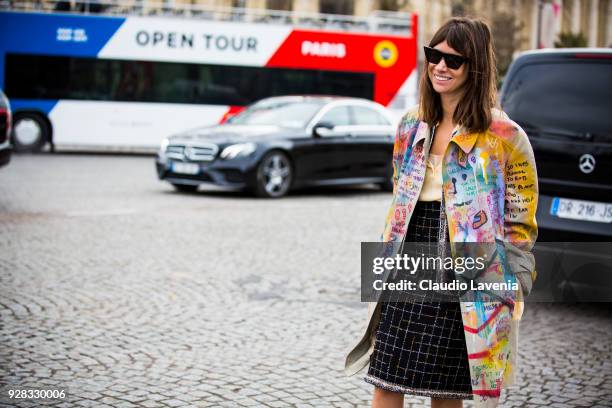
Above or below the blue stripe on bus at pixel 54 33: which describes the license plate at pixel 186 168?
below

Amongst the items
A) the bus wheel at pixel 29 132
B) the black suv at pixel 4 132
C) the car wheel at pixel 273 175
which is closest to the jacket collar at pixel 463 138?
the black suv at pixel 4 132

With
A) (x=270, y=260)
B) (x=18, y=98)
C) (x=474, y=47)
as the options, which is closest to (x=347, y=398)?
(x=474, y=47)

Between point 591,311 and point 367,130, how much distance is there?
858 centimetres

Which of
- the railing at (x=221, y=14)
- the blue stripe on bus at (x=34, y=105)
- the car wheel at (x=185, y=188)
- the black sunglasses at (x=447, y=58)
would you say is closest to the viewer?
the black sunglasses at (x=447, y=58)

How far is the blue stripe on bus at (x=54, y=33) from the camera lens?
22484 millimetres

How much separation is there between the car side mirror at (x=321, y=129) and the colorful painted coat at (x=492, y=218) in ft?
36.1

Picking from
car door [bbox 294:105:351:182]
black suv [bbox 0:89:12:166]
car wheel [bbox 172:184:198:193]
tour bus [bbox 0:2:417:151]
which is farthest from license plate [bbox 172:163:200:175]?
tour bus [bbox 0:2:417:151]

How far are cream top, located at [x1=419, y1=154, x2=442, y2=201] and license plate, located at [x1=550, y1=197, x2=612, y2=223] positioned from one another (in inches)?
127

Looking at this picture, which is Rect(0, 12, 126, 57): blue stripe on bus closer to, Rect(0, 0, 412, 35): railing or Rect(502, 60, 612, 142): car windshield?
Rect(0, 0, 412, 35): railing

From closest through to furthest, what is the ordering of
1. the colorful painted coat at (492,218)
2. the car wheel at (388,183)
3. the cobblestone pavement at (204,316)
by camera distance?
the colorful painted coat at (492,218) < the cobblestone pavement at (204,316) < the car wheel at (388,183)

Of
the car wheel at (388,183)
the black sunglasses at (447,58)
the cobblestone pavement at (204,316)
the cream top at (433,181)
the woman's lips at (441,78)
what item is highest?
the black sunglasses at (447,58)

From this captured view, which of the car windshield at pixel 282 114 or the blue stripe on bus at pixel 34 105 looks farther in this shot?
the blue stripe on bus at pixel 34 105

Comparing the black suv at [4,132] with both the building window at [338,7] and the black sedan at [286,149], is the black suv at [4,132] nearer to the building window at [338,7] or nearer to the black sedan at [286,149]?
the black sedan at [286,149]

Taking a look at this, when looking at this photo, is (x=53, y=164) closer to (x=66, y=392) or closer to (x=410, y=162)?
(x=66, y=392)
